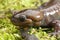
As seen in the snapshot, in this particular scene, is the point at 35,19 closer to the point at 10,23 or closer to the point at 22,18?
the point at 22,18

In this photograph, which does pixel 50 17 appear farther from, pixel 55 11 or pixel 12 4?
pixel 12 4

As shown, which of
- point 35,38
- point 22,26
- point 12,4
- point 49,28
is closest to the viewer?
point 35,38

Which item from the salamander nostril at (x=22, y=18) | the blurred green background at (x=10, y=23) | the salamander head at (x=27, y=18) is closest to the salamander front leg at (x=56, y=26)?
the blurred green background at (x=10, y=23)

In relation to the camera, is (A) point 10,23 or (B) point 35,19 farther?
(A) point 10,23

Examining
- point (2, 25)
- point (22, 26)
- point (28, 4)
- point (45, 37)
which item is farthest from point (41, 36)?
point (28, 4)

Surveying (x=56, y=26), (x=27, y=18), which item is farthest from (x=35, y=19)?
(x=56, y=26)

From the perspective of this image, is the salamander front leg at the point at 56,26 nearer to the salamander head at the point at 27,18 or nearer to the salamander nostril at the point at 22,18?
the salamander head at the point at 27,18

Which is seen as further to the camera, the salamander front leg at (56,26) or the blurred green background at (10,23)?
the salamander front leg at (56,26)

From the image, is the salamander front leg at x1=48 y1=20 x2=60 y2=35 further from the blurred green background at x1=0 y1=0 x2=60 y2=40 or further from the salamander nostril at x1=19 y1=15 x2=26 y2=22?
the salamander nostril at x1=19 y1=15 x2=26 y2=22
